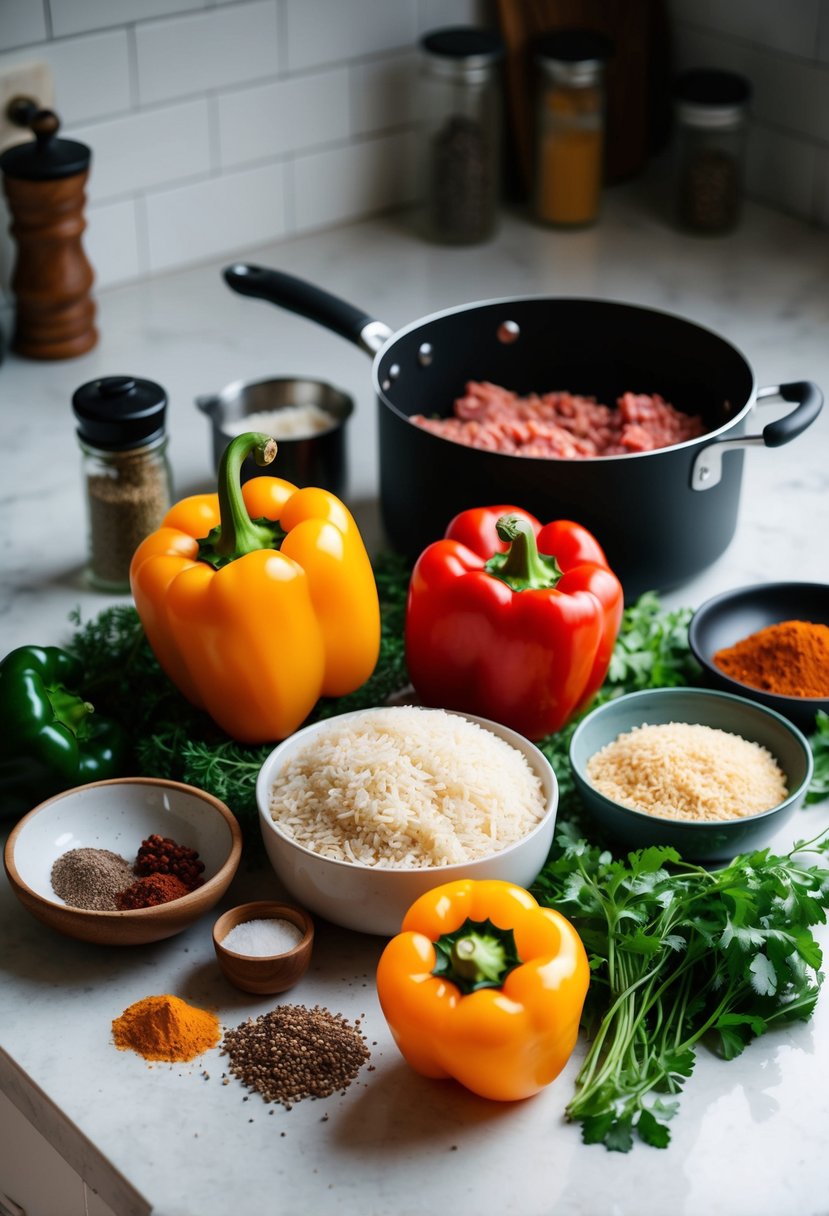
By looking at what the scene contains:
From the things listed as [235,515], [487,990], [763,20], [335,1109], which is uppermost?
[763,20]

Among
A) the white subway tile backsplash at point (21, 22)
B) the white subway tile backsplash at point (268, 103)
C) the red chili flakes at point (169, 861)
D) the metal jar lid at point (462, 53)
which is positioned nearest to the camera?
the red chili flakes at point (169, 861)

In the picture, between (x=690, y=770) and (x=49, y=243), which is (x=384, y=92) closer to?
(x=49, y=243)

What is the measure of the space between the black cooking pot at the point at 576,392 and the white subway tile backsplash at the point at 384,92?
2.37 feet

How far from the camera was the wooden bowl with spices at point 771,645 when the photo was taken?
4.33 feet

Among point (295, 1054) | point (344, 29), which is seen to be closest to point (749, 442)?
point (295, 1054)

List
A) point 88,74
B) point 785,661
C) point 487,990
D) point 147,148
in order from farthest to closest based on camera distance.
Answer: point 147,148 < point 88,74 < point 785,661 < point 487,990

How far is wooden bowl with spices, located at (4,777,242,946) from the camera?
1085 mm

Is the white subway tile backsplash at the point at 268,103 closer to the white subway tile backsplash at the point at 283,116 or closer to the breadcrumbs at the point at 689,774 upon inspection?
the white subway tile backsplash at the point at 283,116

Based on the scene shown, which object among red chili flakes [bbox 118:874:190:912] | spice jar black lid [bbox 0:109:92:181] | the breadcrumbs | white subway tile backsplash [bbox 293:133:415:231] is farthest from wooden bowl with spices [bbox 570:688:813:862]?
white subway tile backsplash [bbox 293:133:415:231]

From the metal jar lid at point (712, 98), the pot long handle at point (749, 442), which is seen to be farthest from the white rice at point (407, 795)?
the metal jar lid at point (712, 98)

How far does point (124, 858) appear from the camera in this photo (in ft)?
3.89

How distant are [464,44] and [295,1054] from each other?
1.61 metres

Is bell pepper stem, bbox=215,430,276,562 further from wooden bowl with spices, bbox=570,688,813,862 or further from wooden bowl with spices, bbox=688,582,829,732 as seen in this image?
wooden bowl with spices, bbox=688,582,829,732

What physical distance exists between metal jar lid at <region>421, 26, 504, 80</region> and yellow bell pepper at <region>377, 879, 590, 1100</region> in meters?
1.49
